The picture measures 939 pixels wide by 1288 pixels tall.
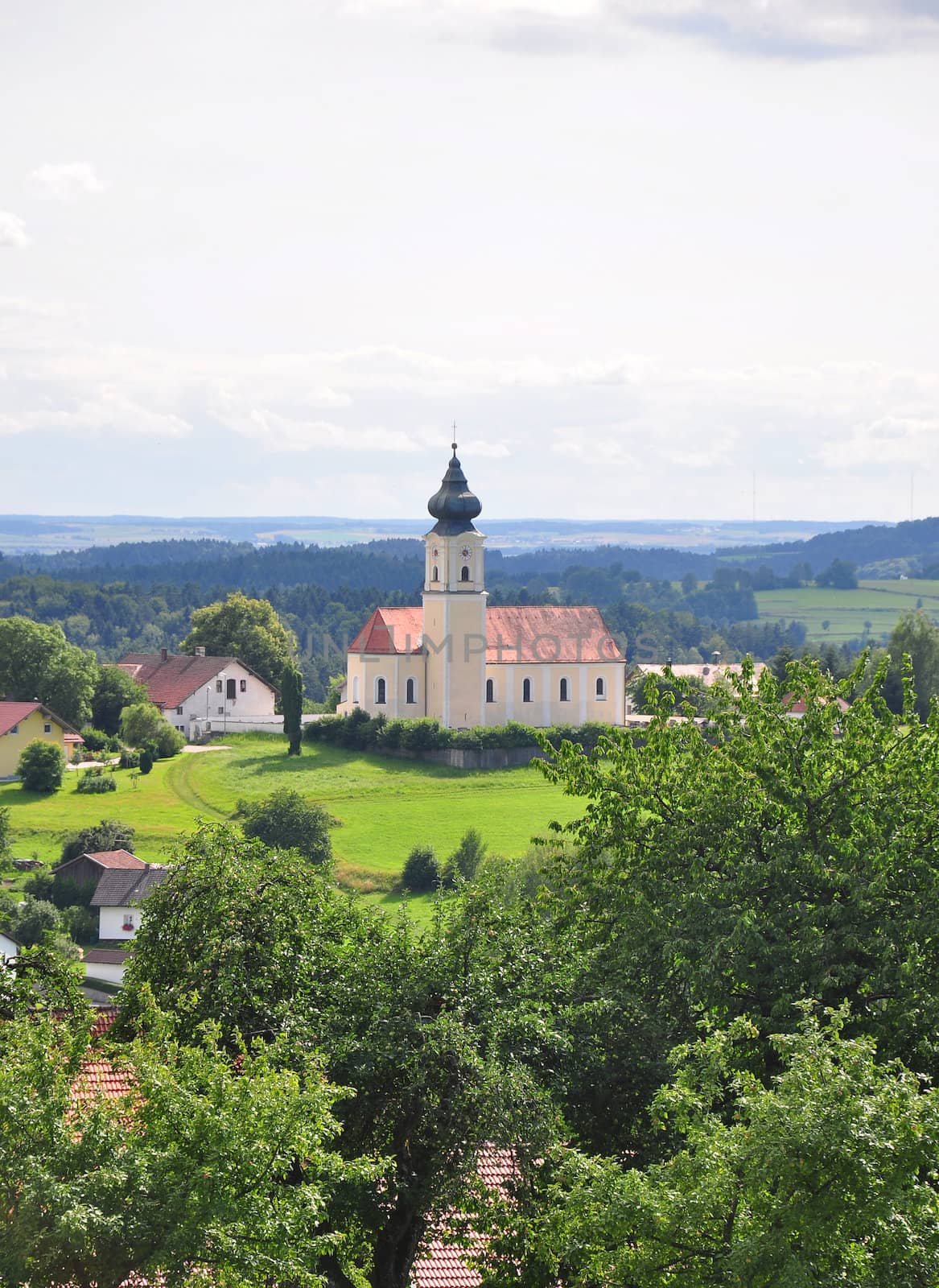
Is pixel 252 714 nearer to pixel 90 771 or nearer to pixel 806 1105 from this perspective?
pixel 90 771

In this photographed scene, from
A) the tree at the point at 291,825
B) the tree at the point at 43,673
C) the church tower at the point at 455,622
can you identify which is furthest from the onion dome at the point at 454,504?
the tree at the point at 291,825

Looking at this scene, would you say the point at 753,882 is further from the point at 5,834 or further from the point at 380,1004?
the point at 5,834

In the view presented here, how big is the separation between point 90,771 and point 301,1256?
60827mm

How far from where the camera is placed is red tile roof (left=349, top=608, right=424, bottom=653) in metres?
86.2

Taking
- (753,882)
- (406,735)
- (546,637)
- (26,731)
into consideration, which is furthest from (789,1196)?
(546,637)

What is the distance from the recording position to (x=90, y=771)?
73.1 metres

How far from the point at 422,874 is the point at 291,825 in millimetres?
4922

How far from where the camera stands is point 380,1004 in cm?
1762

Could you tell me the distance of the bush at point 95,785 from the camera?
230 ft

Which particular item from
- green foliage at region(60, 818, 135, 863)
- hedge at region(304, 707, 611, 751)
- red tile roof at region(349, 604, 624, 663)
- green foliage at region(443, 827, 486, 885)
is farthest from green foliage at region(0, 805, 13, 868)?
red tile roof at region(349, 604, 624, 663)

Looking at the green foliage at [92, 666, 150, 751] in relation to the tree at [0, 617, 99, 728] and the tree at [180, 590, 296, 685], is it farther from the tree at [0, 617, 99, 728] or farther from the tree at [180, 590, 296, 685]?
the tree at [180, 590, 296, 685]

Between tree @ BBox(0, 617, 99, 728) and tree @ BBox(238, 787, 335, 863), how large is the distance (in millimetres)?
25138

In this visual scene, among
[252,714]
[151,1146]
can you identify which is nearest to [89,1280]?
[151,1146]

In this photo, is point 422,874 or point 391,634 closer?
point 422,874
